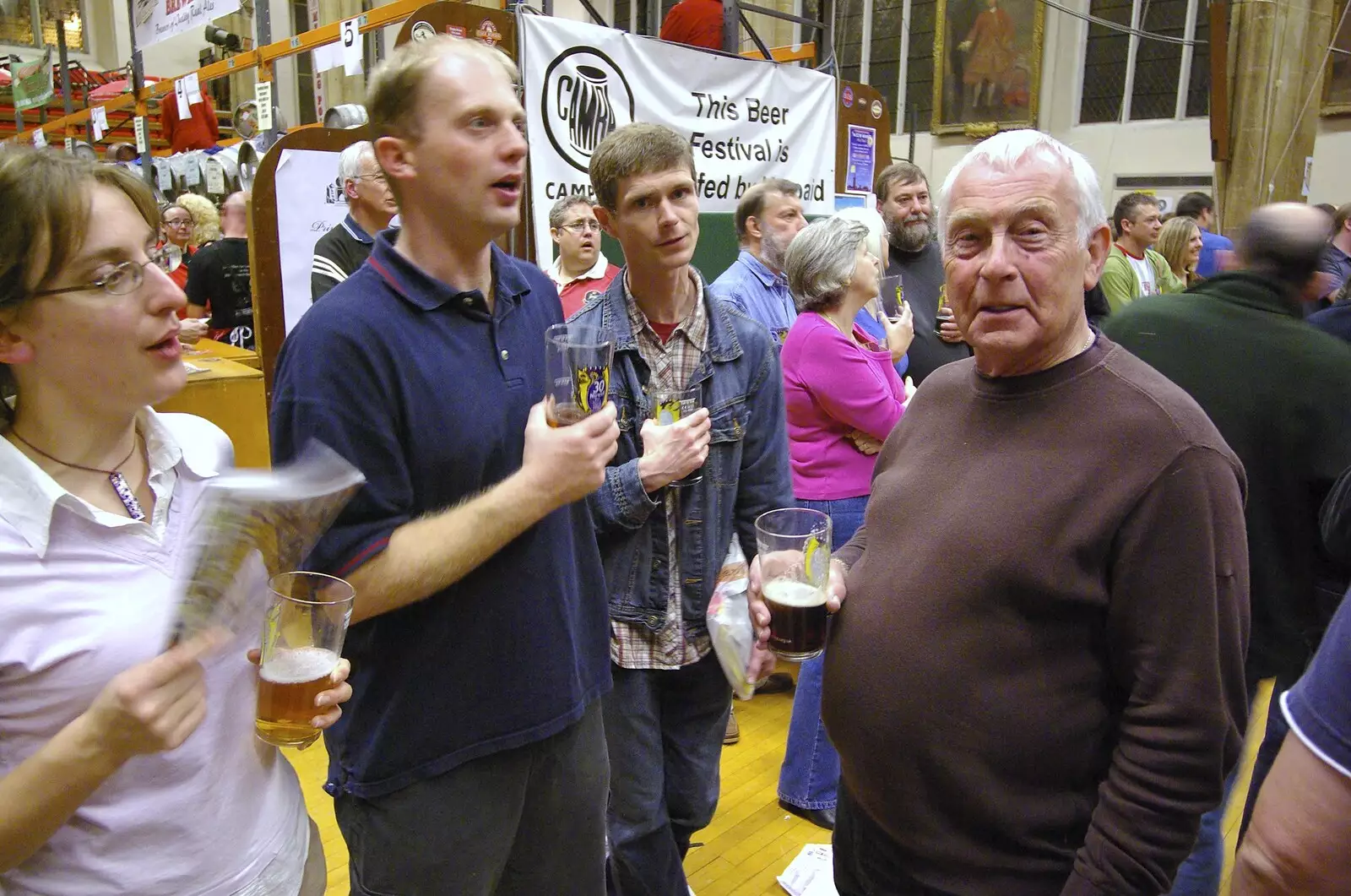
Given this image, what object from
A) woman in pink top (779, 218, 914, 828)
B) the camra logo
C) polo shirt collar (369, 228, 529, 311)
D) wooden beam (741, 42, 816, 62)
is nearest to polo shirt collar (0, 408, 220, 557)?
polo shirt collar (369, 228, 529, 311)

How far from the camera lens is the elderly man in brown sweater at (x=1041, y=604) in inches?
44.4

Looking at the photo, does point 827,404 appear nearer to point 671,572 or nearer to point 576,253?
point 671,572

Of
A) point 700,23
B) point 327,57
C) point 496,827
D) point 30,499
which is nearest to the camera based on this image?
point 30,499

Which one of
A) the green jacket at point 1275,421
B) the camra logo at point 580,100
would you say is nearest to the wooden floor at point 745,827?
the green jacket at point 1275,421

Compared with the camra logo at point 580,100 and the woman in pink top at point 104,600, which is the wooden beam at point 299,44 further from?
the woman in pink top at point 104,600

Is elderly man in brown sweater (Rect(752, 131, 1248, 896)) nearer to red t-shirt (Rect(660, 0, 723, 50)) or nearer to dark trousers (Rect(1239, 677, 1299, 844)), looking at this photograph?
dark trousers (Rect(1239, 677, 1299, 844))

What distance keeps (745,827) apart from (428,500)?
201cm

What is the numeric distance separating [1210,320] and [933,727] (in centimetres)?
143

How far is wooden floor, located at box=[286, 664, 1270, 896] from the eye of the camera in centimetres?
262

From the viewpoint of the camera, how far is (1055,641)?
122 centimetres

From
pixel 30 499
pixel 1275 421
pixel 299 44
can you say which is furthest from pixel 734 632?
pixel 299 44

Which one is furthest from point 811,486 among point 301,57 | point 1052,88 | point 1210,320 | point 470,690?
point 301,57

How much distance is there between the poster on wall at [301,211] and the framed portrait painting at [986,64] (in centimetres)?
1200

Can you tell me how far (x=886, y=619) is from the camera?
4.49 feet
